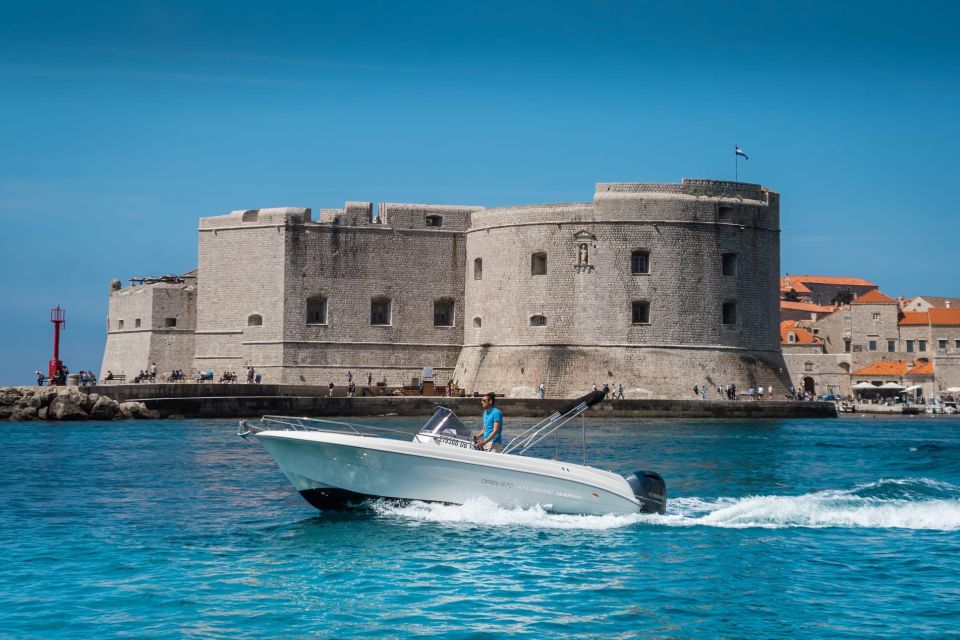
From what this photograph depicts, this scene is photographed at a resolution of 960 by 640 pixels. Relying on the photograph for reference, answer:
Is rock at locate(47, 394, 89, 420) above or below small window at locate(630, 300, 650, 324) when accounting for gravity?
below

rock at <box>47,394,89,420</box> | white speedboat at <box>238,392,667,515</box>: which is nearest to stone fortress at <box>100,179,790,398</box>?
rock at <box>47,394,89,420</box>

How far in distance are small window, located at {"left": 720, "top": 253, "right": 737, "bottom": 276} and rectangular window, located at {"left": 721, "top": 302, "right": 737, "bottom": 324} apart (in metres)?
0.91

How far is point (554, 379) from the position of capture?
3497 cm

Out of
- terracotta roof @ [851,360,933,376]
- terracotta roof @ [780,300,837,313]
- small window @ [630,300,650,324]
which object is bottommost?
terracotta roof @ [851,360,933,376]

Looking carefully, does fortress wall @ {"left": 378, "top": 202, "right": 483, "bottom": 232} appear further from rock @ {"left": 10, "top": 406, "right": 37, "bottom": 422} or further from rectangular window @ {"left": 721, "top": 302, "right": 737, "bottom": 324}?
rock @ {"left": 10, "top": 406, "right": 37, "bottom": 422}

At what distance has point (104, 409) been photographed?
30.5 metres

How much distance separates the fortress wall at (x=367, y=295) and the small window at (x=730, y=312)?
811 cm

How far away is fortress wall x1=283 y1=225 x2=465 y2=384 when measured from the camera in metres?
36.8

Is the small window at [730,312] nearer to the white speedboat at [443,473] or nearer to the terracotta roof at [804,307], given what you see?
the white speedboat at [443,473]

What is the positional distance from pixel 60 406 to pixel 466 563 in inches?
892

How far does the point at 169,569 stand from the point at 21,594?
1181mm

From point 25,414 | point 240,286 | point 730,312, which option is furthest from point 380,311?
point 25,414

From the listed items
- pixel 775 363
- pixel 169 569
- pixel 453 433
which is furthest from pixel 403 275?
pixel 169 569

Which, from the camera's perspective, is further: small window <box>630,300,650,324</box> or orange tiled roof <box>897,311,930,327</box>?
orange tiled roof <box>897,311,930,327</box>
